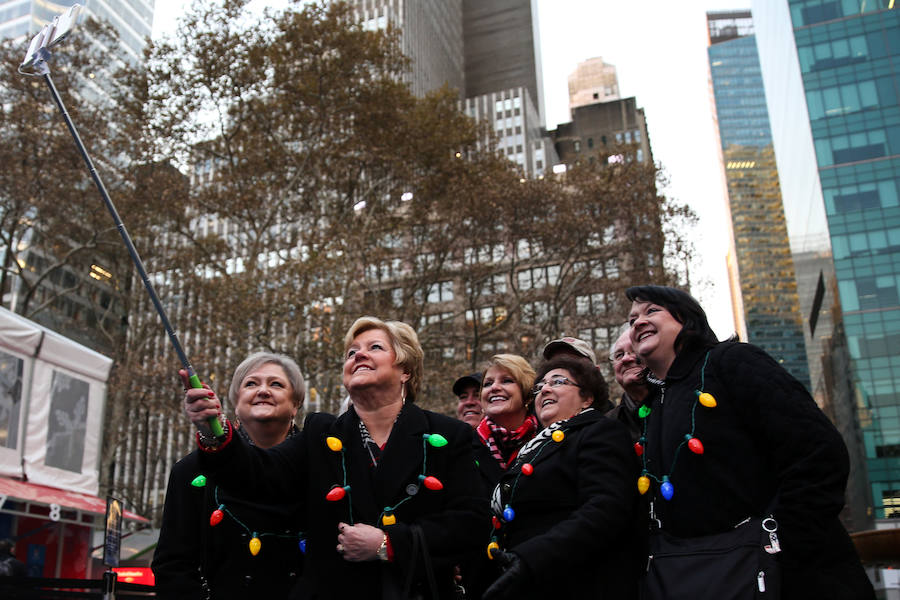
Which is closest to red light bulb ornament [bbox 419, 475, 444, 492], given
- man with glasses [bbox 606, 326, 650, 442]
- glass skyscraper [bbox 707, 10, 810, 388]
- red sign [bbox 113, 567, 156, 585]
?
man with glasses [bbox 606, 326, 650, 442]

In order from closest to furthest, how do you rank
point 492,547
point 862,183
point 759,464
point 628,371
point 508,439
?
point 759,464 < point 492,547 < point 628,371 < point 508,439 < point 862,183

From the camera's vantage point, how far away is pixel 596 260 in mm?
21656

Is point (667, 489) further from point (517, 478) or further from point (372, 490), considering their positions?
point (372, 490)

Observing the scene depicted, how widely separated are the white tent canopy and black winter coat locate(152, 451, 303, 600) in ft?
18.9

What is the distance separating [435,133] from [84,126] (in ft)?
28.7

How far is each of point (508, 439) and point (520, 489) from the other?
1.38 m

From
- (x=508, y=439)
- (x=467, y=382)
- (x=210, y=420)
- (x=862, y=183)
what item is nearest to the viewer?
(x=210, y=420)

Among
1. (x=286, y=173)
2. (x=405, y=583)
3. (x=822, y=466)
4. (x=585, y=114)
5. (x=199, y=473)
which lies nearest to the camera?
(x=822, y=466)

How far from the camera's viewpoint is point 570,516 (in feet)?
9.05

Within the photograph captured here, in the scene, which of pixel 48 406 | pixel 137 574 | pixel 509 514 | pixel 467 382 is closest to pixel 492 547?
pixel 509 514

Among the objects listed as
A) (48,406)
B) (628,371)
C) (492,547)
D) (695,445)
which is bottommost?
(492,547)

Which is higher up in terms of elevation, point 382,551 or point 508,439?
point 508,439

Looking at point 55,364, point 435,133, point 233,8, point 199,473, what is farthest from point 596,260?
point 199,473

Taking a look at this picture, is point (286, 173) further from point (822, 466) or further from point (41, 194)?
point (822, 466)
